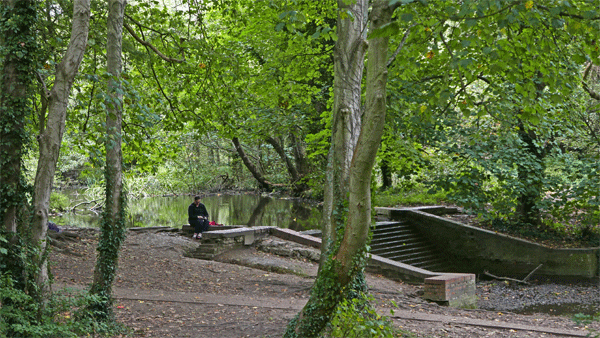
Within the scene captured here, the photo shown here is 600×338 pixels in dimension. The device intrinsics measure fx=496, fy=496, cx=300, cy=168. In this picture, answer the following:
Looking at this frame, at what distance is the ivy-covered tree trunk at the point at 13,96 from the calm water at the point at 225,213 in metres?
12.8

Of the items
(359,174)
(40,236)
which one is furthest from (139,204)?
(359,174)

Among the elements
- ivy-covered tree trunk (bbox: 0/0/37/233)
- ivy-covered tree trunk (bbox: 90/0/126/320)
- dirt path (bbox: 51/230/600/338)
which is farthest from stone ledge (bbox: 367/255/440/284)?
ivy-covered tree trunk (bbox: 0/0/37/233)

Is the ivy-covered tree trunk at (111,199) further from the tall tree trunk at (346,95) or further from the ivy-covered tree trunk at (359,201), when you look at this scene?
the tall tree trunk at (346,95)

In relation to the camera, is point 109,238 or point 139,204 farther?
point 139,204

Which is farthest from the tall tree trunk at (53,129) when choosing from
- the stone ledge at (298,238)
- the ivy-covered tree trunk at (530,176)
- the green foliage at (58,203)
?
the green foliage at (58,203)

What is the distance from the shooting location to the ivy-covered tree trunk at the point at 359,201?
14.8ft

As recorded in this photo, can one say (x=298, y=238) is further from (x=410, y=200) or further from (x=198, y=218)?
(x=410, y=200)

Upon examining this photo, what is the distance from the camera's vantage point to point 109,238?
722cm

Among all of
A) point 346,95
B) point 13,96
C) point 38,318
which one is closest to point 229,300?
point 38,318

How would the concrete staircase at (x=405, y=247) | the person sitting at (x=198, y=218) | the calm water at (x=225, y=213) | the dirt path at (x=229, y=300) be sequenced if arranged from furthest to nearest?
the calm water at (x=225, y=213) < the person sitting at (x=198, y=218) < the concrete staircase at (x=405, y=247) < the dirt path at (x=229, y=300)

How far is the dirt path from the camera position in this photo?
7.89 metres

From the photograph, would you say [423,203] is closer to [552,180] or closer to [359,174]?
[552,180]

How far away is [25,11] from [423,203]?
697 inches

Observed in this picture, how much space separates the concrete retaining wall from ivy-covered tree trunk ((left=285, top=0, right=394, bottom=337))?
11388 mm
